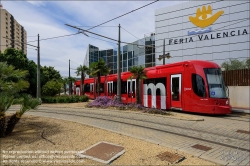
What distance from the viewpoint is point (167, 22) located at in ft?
143

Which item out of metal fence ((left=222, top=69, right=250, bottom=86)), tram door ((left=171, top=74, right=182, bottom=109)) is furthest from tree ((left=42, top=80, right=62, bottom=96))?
metal fence ((left=222, top=69, right=250, bottom=86))

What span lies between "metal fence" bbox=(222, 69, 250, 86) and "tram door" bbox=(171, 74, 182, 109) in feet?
19.3

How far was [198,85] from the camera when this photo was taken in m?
12.7

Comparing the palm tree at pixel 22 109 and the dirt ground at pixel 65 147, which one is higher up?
the palm tree at pixel 22 109

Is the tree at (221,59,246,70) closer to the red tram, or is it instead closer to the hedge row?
the red tram

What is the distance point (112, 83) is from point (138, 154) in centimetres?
1691

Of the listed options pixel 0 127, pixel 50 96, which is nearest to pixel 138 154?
pixel 0 127

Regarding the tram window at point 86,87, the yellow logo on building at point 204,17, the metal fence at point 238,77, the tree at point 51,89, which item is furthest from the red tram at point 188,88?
the yellow logo on building at point 204,17

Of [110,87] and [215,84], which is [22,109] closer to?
[215,84]

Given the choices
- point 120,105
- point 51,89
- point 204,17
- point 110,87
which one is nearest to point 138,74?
point 120,105

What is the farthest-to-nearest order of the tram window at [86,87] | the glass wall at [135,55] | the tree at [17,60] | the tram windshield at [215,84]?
the glass wall at [135,55] → the tram window at [86,87] → the tree at [17,60] → the tram windshield at [215,84]

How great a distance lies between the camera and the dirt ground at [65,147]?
15.5ft

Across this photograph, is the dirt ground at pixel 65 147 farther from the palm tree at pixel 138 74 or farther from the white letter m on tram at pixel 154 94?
the palm tree at pixel 138 74

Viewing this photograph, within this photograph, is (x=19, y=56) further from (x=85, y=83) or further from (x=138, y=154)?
(x=138, y=154)
